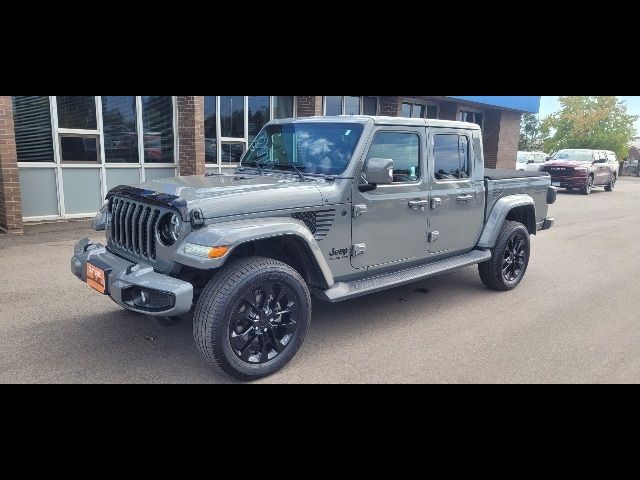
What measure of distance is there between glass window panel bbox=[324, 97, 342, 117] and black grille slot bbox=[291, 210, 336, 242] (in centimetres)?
1091

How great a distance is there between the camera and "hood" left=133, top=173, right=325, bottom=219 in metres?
3.50

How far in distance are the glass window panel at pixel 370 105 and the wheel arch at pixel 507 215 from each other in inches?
387

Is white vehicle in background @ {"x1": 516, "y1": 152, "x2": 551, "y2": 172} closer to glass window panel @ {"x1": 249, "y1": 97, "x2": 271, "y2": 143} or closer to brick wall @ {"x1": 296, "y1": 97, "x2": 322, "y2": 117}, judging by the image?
brick wall @ {"x1": 296, "y1": 97, "x2": 322, "y2": 117}

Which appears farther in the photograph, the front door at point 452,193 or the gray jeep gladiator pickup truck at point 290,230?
the front door at point 452,193

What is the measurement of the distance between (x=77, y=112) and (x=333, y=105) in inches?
295

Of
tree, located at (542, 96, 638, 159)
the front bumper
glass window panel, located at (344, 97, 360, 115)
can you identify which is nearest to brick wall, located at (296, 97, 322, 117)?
glass window panel, located at (344, 97, 360, 115)

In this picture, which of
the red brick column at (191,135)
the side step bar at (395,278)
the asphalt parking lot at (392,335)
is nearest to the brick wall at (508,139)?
the red brick column at (191,135)

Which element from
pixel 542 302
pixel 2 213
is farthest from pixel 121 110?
pixel 542 302

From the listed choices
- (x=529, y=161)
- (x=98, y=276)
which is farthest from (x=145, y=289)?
(x=529, y=161)

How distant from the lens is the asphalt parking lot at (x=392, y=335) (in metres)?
3.70

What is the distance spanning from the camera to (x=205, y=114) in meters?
11.3

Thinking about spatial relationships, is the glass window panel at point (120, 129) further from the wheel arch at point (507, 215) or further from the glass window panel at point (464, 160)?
the wheel arch at point (507, 215)

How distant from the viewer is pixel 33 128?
8.95 meters
